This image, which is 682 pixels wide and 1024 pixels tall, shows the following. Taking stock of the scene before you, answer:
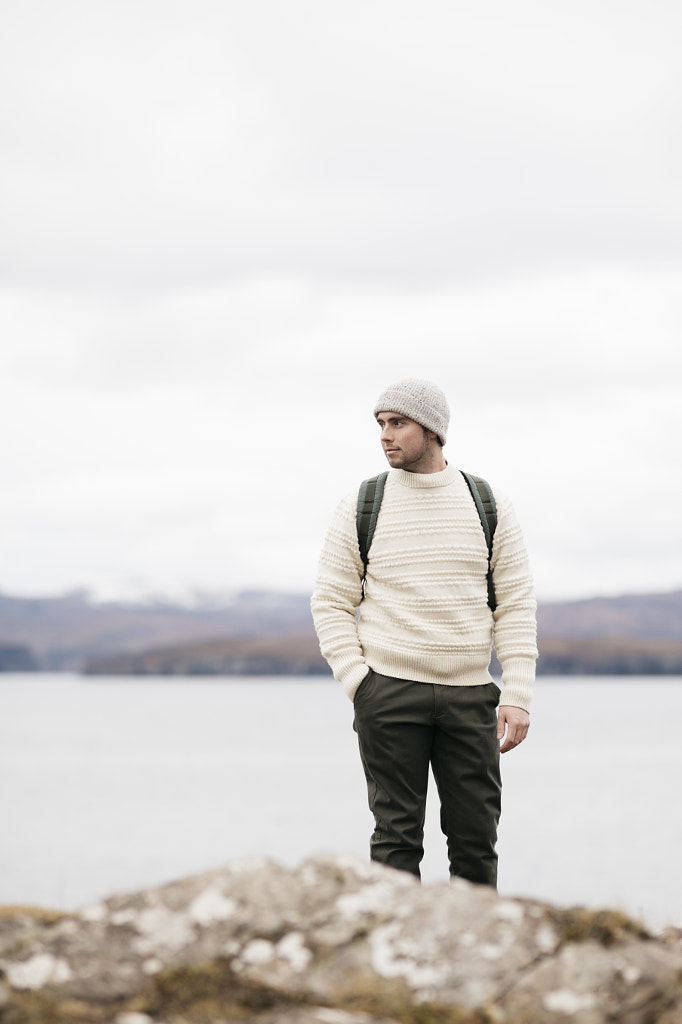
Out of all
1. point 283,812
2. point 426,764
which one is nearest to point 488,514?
point 426,764

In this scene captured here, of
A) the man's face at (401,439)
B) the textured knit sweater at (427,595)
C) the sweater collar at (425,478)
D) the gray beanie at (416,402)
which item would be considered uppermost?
the gray beanie at (416,402)

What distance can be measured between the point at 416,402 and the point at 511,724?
1.73 meters

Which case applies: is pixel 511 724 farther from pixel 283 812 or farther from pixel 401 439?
pixel 283 812

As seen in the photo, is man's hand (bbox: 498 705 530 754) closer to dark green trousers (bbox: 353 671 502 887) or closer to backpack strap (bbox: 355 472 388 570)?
dark green trousers (bbox: 353 671 502 887)

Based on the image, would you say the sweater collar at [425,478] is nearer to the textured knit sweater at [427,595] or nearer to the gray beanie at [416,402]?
the textured knit sweater at [427,595]

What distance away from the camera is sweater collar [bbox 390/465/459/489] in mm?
5656

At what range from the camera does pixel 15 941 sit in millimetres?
3658

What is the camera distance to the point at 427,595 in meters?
5.46

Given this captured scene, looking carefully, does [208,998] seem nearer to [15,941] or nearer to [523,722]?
[15,941]

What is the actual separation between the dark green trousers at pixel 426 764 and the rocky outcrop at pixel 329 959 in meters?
1.49

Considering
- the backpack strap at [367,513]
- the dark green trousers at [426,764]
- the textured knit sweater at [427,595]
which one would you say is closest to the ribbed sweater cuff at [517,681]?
the textured knit sweater at [427,595]

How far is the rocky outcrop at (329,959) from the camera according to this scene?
332 centimetres

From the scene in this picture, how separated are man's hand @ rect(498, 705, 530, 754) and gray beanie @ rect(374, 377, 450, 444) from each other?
4.92ft

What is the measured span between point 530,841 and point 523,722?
156 ft
